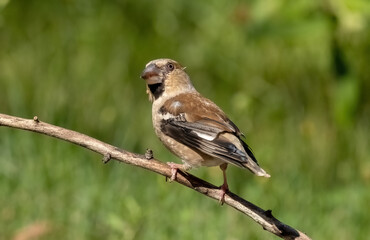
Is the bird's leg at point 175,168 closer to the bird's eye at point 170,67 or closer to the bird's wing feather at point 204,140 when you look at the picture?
the bird's wing feather at point 204,140

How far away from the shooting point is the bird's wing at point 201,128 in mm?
3941

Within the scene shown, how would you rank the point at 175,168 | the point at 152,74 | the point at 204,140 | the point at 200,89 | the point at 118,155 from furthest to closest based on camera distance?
the point at 200,89 → the point at 152,74 → the point at 204,140 → the point at 175,168 → the point at 118,155

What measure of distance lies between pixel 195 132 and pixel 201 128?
4 centimetres

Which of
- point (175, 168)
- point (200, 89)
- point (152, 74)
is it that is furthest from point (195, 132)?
point (200, 89)

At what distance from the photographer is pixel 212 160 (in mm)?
4125

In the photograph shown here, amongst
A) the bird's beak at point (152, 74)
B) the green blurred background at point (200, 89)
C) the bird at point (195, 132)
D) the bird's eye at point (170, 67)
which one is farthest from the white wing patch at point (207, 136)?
the green blurred background at point (200, 89)

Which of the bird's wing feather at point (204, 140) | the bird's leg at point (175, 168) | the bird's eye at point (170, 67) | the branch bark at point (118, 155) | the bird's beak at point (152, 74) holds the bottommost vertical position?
the branch bark at point (118, 155)

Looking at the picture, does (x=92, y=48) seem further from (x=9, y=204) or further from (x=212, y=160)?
(x=212, y=160)

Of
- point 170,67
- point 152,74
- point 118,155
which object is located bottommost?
point 118,155

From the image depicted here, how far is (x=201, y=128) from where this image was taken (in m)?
4.06

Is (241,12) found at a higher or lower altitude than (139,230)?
higher

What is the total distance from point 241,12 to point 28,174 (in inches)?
116

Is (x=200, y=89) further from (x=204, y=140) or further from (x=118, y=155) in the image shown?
(x=118, y=155)

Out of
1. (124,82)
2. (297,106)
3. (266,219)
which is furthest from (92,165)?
(266,219)
